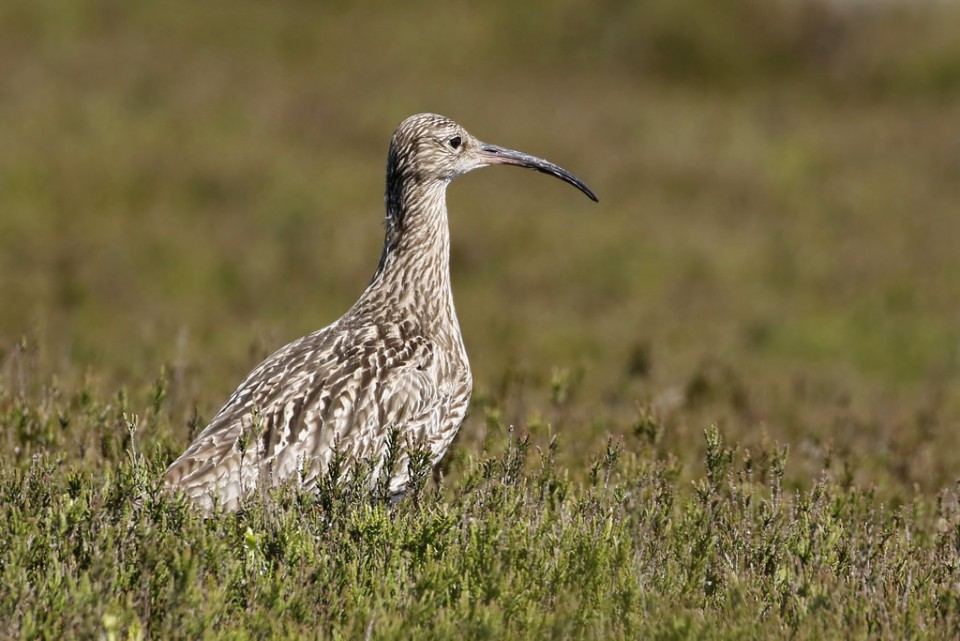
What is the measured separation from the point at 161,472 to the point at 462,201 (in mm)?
13063

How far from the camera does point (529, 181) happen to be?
71.4 ft

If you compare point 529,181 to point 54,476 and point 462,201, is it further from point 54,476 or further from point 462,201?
point 54,476

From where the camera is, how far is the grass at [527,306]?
5.63m

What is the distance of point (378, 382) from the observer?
690cm

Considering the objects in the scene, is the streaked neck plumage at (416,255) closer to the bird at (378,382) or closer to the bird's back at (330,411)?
the bird at (378,382)

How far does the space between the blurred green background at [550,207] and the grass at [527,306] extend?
0.24 feet

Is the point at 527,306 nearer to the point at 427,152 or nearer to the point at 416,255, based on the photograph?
the point at 427,152

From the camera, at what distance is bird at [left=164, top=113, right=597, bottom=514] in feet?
21.0

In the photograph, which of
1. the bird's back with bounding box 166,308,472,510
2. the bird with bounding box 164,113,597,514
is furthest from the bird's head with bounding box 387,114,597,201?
the bird's back with bounding box 166,308,472,510

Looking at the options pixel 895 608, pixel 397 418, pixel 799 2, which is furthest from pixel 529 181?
pixel 895 608

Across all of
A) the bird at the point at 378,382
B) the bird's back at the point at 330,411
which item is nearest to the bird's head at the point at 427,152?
the bird at the point at 378,382

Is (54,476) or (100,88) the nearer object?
(54,476)

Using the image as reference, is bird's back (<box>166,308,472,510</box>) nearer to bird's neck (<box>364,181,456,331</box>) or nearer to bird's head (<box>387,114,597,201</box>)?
bird's neck (<box>364,181,456,331</box>)

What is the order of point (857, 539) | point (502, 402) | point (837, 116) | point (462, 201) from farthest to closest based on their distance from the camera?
point (837, 116) → point (462, 201) → point (502, 402) → point (857, 539)
